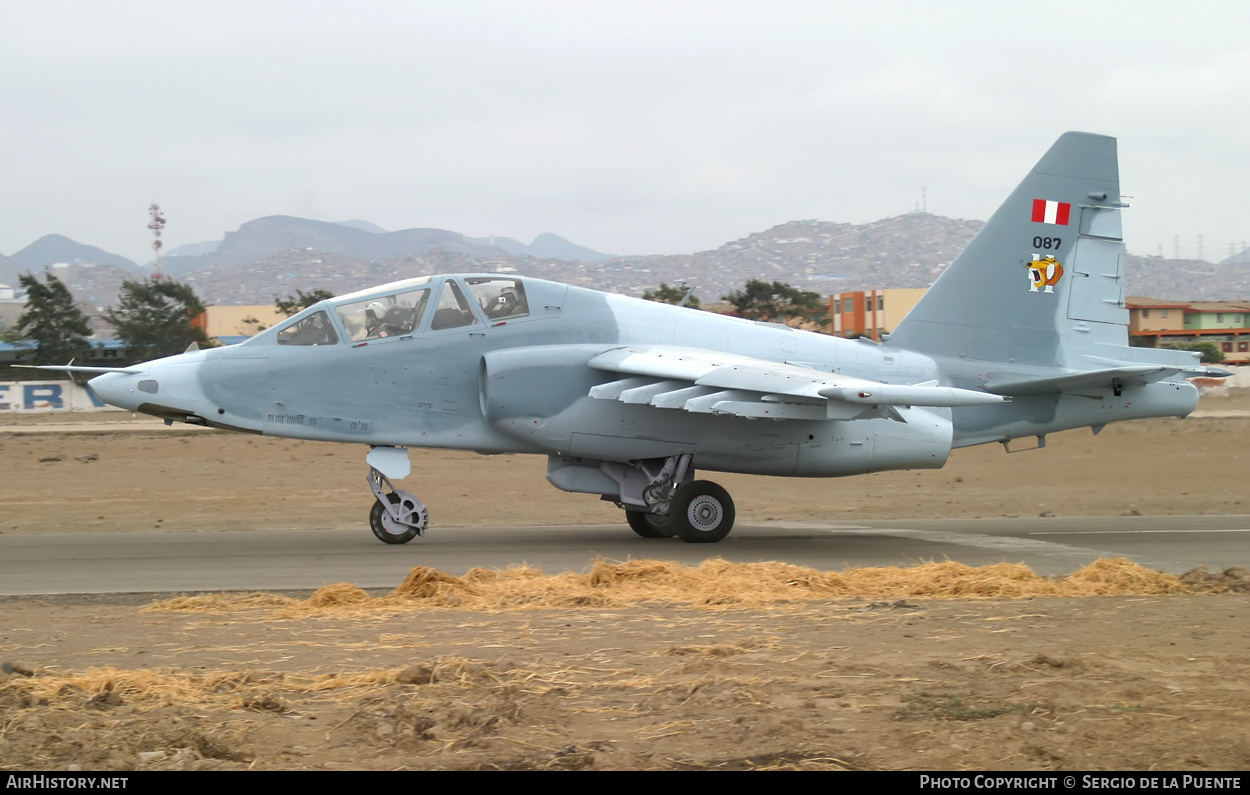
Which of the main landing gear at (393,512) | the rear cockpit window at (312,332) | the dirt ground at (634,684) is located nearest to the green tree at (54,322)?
the rear cockpit window at (312,332)

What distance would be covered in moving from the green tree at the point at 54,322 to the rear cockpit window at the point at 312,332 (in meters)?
45.8

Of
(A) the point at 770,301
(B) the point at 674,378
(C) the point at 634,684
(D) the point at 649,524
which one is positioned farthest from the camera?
(A) the point at 770,301

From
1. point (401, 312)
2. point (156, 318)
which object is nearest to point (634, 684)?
point (401, 312)

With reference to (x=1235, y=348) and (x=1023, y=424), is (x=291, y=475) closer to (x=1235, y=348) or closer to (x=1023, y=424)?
(x=1023, y=424)

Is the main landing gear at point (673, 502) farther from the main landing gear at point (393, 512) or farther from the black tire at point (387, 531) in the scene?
the black tire at point (387, 531)

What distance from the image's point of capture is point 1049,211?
647 inches

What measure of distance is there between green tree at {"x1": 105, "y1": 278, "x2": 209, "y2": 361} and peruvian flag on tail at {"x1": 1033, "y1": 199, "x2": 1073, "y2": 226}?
45209mm

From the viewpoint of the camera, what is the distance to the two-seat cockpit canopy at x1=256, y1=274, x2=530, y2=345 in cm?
1430

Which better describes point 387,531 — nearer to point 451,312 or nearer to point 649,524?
point 451,312

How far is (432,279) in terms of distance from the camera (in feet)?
48.0

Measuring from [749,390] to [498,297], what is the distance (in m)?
3.66

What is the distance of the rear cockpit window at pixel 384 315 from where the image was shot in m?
14.3

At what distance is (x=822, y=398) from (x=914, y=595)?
10.9 feet
